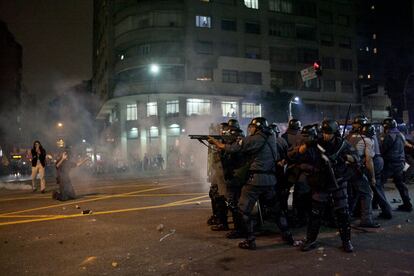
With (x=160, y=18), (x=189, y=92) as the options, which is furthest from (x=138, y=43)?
(x=189, y=92)

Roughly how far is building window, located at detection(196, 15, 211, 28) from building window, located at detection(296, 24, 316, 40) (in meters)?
11.8

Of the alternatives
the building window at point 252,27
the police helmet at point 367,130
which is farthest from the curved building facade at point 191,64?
the police helmet at point 367,130

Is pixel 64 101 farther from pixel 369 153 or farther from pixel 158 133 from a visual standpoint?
pixel 369 153

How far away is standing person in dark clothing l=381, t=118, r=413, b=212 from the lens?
303 inches

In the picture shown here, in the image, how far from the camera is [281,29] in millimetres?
42406

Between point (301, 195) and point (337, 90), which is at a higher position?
point (337, 90)

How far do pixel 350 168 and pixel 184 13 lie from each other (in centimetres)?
3438

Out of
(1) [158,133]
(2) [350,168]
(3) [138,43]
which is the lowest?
(2) [350,168]

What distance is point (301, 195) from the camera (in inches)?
249

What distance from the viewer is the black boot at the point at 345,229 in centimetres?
515

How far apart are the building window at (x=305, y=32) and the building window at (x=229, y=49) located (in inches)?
362

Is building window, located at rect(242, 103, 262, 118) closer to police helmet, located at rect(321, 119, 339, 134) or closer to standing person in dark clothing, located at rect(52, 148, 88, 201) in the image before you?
standing person in dark clothing, located at rect(52, 148, 88, 201)

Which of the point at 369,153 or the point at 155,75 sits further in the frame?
the point at 155,75

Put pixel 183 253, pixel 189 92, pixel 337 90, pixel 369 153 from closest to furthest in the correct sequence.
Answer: pixel 183 253 → pixel 369 153 → pixel 189 92 → pixel 337 90
